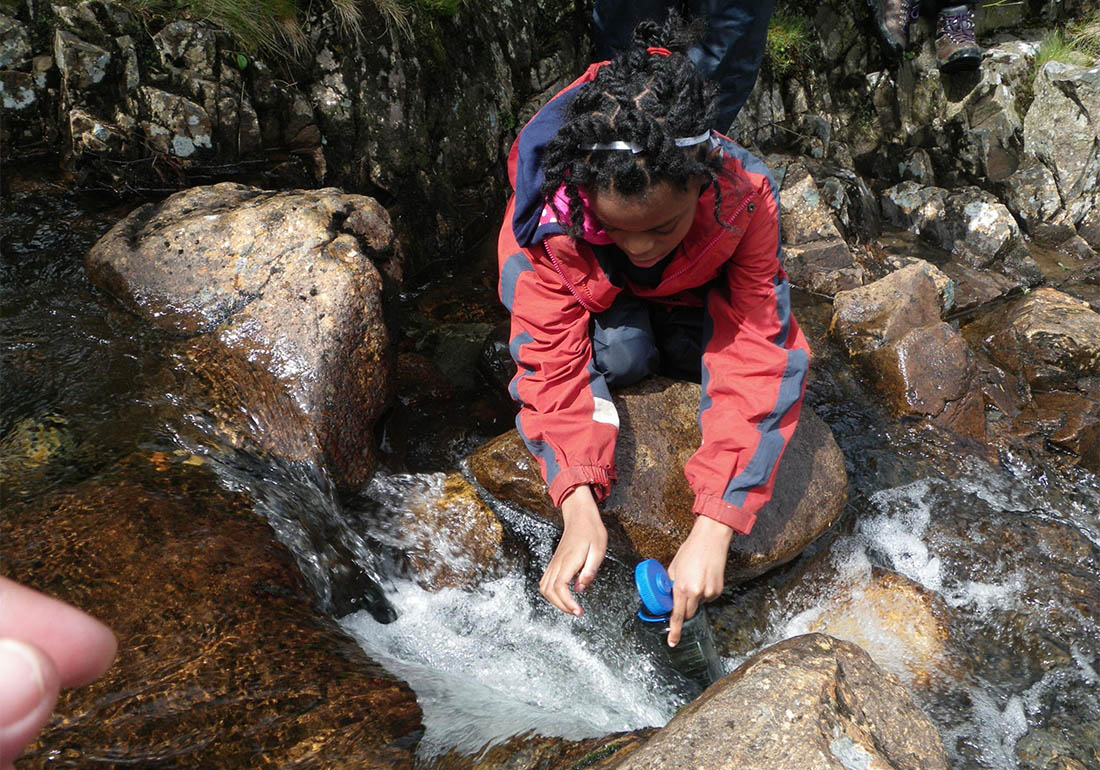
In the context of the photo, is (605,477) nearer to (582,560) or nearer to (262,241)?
(582,560)

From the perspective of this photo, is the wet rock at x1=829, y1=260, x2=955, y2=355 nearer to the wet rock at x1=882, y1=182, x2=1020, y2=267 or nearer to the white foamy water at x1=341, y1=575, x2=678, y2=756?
the wet rock at x1=882, y1=182, x2=1020, y2=267

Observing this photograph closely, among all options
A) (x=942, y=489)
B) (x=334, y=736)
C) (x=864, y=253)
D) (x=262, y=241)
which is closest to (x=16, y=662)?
(x=334, y=736)

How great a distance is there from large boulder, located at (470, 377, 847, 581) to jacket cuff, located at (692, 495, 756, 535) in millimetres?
346

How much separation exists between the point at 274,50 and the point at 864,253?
4.37m

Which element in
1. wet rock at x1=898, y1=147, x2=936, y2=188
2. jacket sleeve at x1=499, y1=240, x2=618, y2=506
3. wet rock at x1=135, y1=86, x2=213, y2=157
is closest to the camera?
jacket sleeve at x1=499, y1=240, x2=618, y2=506

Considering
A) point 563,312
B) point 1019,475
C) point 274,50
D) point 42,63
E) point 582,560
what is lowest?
point 1019,475

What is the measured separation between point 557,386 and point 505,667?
1.10 meters

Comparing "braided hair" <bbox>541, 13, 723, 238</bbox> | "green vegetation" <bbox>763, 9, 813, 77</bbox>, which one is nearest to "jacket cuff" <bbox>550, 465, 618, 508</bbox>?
"braided hair" <bbox>541, 13, 723, 238</bbox>

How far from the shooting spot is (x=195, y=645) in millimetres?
2031

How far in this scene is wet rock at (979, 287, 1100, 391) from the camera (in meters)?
4.09

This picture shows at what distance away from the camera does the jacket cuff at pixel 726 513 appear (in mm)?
2500

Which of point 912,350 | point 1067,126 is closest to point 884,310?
point 912,350

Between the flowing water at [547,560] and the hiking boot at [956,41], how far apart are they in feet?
13.5

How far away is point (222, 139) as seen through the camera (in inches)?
158
